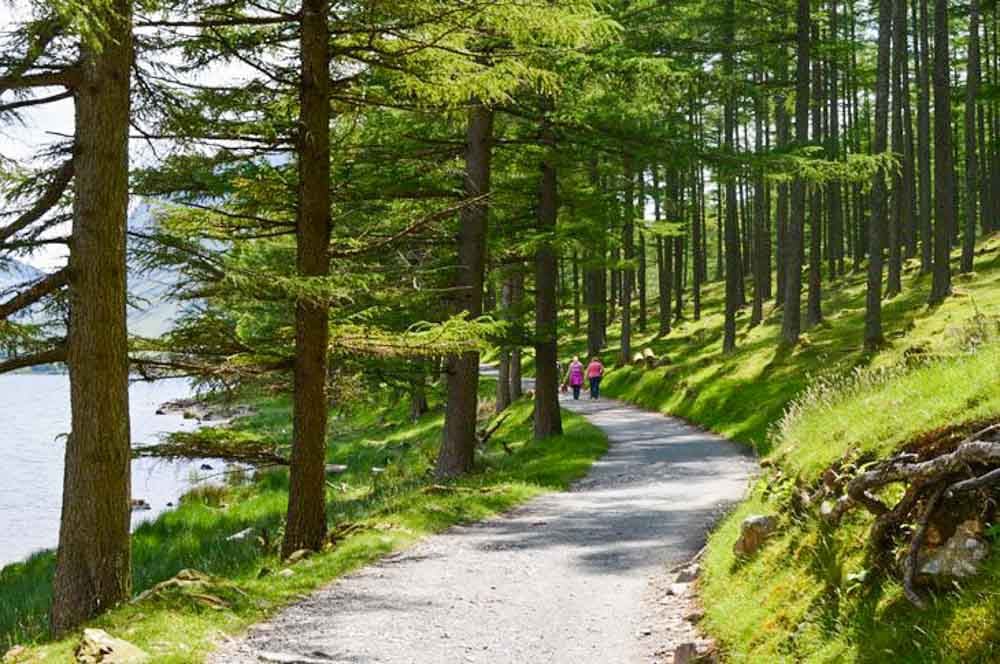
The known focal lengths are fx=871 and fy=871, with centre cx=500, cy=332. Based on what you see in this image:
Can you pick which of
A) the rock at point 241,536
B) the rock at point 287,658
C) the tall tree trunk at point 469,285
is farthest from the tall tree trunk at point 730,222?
the rock at point 287,658

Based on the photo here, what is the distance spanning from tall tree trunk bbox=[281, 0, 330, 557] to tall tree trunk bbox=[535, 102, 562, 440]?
24.3 ft

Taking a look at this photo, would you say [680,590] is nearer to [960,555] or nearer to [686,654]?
[686,654]

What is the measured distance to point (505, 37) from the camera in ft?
36.8

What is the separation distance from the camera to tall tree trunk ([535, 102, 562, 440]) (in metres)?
17.9

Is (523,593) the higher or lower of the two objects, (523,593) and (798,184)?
the lower

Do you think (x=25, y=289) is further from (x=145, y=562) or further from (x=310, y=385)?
(x=145, y=562)

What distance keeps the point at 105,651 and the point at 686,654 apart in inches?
159

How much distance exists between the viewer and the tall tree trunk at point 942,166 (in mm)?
25359

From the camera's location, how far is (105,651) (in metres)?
6.02

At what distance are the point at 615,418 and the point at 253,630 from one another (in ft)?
63.4

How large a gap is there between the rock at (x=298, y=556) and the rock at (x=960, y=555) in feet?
23.0

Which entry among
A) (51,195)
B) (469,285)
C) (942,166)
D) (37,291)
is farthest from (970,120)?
(37,291)

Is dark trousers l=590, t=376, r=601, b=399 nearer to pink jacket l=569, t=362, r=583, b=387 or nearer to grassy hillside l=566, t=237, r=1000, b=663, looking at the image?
pink jacket l=569, t=362, r=583, b=387

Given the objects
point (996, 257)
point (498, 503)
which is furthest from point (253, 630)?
point (996, 257)
